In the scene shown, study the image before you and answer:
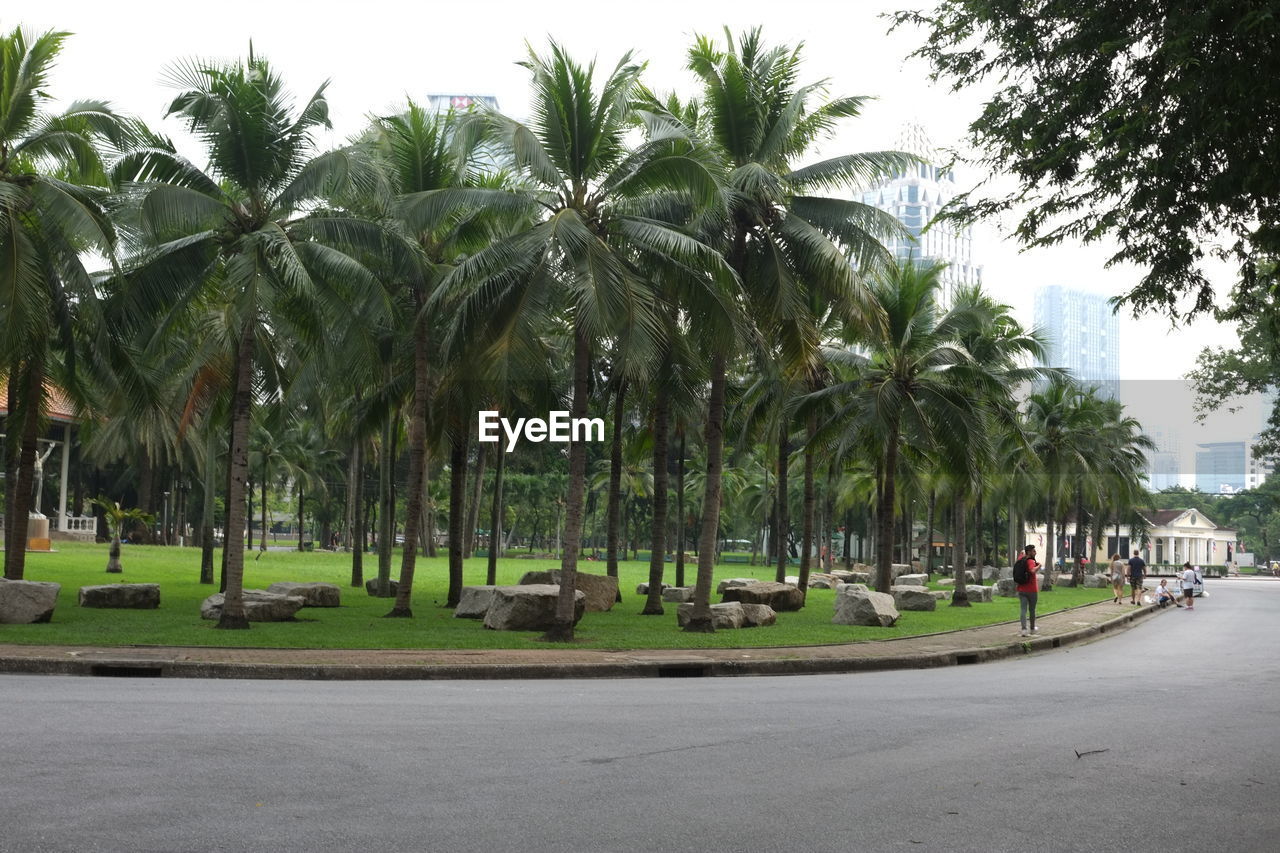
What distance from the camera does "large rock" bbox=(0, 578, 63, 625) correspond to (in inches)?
712

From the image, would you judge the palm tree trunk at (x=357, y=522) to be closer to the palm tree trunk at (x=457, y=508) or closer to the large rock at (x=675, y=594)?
the palm tree trunk at (x=457, y=508)

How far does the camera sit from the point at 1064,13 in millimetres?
8750

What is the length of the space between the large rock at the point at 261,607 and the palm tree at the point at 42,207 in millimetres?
5116

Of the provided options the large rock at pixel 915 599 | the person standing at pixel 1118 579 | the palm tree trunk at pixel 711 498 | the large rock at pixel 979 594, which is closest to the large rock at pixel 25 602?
the palm tree trunk at pixel 711 498

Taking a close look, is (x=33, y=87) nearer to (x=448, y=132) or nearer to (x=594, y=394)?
(x=448, y=132)

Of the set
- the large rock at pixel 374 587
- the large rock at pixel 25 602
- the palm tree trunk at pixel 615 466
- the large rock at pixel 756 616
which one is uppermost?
the palm tree trunk at pixel 615 466

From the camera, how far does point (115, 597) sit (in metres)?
22.3

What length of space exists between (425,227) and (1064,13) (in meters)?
12.0

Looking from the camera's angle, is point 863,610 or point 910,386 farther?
point 910,386

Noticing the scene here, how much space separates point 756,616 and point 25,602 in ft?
41.7

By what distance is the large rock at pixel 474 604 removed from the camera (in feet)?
72.3

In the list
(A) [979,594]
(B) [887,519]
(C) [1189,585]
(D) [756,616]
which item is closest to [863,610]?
(D) [756,616]

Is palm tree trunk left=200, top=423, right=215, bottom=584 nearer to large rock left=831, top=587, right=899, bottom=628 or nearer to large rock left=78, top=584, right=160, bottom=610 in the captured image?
large rock left=78, top=584, right=160, bottom=610

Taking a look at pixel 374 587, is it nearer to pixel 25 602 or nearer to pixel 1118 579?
pixel 25 602
